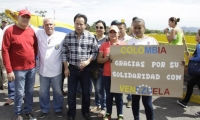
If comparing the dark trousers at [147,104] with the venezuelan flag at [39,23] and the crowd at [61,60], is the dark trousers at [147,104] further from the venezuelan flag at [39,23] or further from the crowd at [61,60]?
the venezuelan flag at [39,23]

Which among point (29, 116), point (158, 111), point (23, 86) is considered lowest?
point (158, 111)

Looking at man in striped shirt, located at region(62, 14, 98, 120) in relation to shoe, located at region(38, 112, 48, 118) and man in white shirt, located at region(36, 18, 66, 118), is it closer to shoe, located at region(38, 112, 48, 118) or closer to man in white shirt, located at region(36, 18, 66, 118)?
man in white shirt, located at region(36, 18, 66, 118)

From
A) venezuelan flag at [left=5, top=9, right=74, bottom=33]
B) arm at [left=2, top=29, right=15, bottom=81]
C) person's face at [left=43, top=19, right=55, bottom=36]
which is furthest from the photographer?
venezuelan flag at [left=5, top=9, right=74, bottom=33]

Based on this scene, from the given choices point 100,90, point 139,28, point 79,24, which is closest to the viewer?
point 139,28

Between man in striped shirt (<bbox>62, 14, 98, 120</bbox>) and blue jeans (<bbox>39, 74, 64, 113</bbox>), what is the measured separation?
318 millimetres

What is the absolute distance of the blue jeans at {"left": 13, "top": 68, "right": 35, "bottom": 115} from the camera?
333 centimetres

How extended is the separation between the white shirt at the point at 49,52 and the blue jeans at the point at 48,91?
0.13 metres

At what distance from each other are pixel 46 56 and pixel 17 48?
53cm

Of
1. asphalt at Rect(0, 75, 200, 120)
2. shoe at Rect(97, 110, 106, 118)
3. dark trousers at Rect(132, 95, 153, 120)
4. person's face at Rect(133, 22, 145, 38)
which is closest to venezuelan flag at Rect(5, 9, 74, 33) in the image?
asphalt at Rect(0, 75, 200, 120)

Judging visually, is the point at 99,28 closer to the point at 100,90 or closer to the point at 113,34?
the point at 113,34

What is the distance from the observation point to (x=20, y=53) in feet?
10.7

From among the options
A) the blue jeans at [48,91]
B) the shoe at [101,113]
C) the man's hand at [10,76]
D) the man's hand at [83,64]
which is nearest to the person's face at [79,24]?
the man's hand at [83,64]

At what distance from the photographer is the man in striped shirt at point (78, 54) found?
333 centimetres

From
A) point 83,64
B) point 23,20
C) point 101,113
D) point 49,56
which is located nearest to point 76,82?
point 83,64
